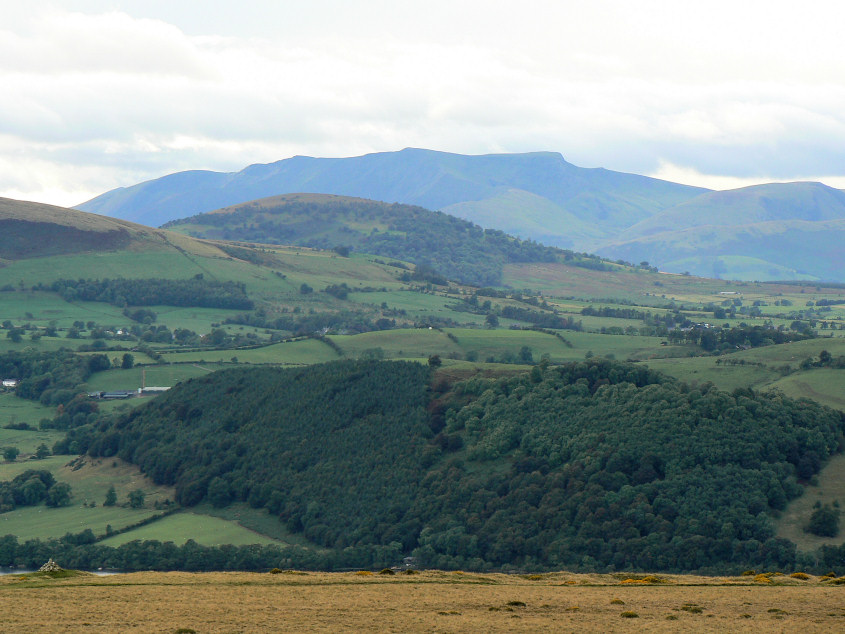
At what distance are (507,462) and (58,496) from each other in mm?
51865

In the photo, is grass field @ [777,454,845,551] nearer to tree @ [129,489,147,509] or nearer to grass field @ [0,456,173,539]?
grass field @ [0,456,173,539]

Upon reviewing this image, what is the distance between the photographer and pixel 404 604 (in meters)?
50.0

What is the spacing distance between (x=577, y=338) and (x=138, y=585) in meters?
152

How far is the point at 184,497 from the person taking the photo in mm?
111812

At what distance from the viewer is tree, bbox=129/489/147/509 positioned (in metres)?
112

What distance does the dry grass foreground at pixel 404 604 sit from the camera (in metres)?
45.3

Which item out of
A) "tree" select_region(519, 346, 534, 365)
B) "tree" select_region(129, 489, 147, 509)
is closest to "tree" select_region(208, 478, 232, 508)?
"tree" select_region(129, 489, 147, 509)

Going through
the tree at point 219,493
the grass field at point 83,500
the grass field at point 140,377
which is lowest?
the grass field at point 83,500

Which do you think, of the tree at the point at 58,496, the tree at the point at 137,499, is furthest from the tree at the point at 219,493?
the tree at the point at 58,496

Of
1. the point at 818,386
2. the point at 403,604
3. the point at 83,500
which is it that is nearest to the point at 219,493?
the point at 83,500

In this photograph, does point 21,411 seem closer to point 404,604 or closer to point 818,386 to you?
point 818,386

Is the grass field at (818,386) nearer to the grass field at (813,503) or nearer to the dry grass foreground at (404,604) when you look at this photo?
the grass field at (813,503)

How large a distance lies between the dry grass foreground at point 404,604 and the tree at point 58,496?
198 ft

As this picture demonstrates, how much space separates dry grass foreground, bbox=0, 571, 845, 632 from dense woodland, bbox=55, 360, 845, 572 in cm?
2413
